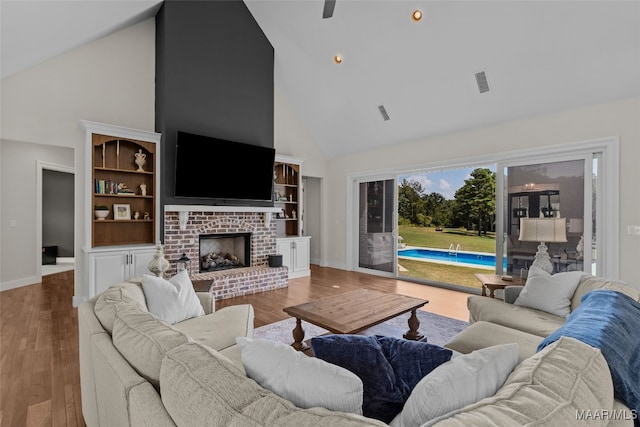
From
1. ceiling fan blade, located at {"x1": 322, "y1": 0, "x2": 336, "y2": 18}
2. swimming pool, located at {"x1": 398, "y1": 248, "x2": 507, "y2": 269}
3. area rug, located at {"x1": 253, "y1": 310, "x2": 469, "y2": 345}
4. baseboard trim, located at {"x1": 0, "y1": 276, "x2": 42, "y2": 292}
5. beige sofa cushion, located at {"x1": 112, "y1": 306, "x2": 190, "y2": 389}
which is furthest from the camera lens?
swimming pool, located at {"x1": 398, "y1": 248, "x2": 507, "y2": 269}

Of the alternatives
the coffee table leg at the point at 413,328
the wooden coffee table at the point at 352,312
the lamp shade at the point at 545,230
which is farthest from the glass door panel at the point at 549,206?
the wooden coffee table at the point at 352,312

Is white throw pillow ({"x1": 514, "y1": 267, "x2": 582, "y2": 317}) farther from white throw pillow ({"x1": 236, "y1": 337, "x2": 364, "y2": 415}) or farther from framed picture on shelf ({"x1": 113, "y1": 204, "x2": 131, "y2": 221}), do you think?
framed picture on shelf ({"x1": 113, "y1": 204, "x2": 131, "y2": 221})

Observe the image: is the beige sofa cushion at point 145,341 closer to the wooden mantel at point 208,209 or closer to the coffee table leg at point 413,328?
the coffee table leg at point 413,328

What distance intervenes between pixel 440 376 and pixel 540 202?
14.7 ft

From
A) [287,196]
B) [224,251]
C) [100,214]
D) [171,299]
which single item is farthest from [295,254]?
[171,299]

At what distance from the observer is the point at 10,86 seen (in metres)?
3.72

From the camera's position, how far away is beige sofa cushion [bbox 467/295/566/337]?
224cm

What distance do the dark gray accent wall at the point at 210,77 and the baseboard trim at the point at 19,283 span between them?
2900mm

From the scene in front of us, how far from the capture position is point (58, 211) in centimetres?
729

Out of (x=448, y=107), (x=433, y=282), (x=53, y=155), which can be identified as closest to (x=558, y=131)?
(x=448, y=107)

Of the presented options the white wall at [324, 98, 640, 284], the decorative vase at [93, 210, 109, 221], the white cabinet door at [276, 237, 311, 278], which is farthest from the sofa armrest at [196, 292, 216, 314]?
the white wall at [324, 98, 640, 284]

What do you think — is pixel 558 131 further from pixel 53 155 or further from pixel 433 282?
pixel 53 155

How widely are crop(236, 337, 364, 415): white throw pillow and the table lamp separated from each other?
3303 millimetres

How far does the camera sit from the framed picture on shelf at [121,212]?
14.4ft
